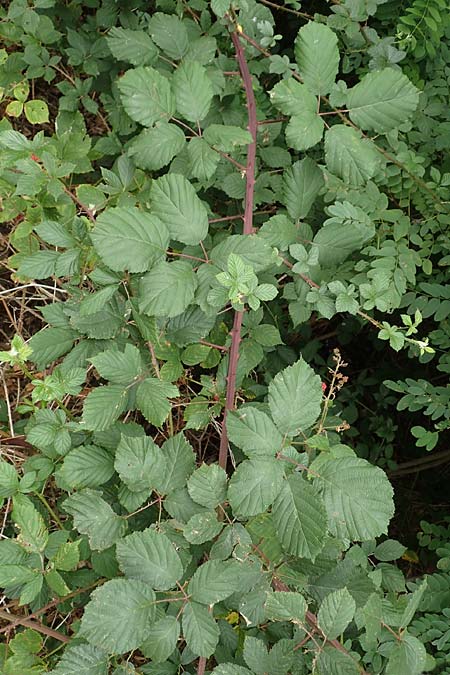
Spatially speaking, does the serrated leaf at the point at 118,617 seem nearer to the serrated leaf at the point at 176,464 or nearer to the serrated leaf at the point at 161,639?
the serrated leaf at the point at 161,639

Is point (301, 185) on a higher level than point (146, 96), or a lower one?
lower

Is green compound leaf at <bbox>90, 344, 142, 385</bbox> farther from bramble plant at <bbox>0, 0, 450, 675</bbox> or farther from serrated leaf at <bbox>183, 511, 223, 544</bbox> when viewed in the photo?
serrated leaf at <bbox>183, 511, 223, 544</bbox>

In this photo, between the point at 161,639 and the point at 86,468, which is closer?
the point at 161,639

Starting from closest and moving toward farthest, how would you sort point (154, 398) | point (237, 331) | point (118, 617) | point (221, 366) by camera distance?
point (118, 617) < point (154, 398) < point (237, 331) < point (221, 366)

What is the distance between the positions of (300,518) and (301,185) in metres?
0.81

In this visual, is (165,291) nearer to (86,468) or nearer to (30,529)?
(86,468)

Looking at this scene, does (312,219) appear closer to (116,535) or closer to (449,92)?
(449,92)

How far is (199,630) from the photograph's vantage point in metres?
1.16

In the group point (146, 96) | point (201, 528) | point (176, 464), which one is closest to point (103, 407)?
point (176, 464)

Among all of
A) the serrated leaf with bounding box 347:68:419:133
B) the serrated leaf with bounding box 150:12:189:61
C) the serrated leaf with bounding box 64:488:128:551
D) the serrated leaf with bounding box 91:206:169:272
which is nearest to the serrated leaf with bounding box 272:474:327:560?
the serrated leaf with bounding box 64:488:128:551

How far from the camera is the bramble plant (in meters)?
1.21

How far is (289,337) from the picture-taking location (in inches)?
97.0

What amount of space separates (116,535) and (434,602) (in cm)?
91

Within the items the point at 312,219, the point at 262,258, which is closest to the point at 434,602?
the point at 262,258
